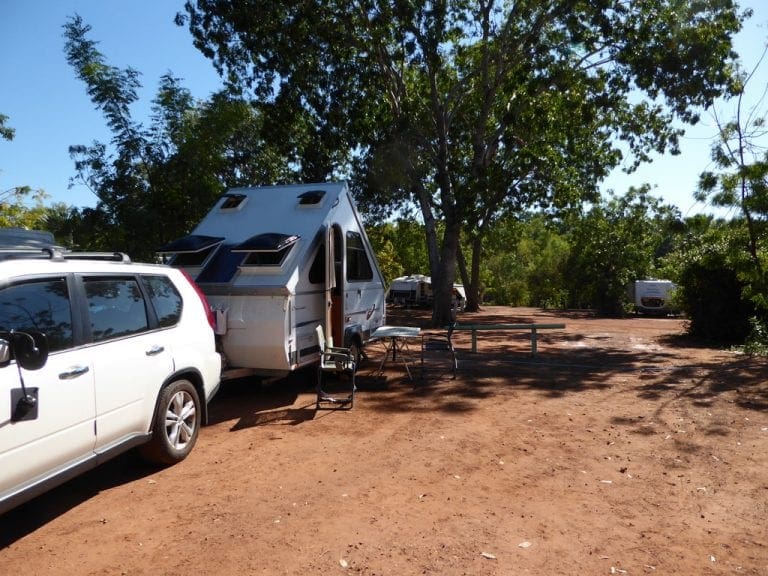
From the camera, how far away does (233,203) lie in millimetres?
8367

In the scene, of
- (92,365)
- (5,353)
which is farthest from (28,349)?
(92,365)

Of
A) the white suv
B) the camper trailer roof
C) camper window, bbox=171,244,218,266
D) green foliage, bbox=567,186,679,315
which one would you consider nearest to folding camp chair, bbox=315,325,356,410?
the camper trailer roof

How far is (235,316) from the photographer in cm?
670

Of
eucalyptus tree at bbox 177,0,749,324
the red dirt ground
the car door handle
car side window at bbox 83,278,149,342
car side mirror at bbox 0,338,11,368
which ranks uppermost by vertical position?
eucalyptus tree at bbox 177,0,749,324

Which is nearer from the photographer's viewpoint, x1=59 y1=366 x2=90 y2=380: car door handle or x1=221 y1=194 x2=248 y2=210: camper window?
x1=59 y1=366 x2=90 y2=380: car door handle

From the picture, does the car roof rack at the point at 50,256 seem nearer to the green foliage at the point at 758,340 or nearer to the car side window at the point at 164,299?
the car side window at the point at 164,299

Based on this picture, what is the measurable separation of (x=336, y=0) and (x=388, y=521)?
44.9ft

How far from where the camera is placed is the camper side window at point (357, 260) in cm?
855

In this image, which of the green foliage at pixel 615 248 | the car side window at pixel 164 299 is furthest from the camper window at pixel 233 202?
the green foliage at pixel 615 248

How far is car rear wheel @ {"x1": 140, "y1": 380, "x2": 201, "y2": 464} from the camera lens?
4.70m

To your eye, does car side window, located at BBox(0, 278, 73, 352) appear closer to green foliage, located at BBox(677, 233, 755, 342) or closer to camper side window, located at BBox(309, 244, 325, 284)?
camper side window, located at BBox(309, 244, 325, 284)

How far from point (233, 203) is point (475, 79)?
40.5 feet

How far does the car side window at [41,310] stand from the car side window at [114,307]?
0.24 metres

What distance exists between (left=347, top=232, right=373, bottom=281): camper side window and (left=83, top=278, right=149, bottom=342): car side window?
160 inches
